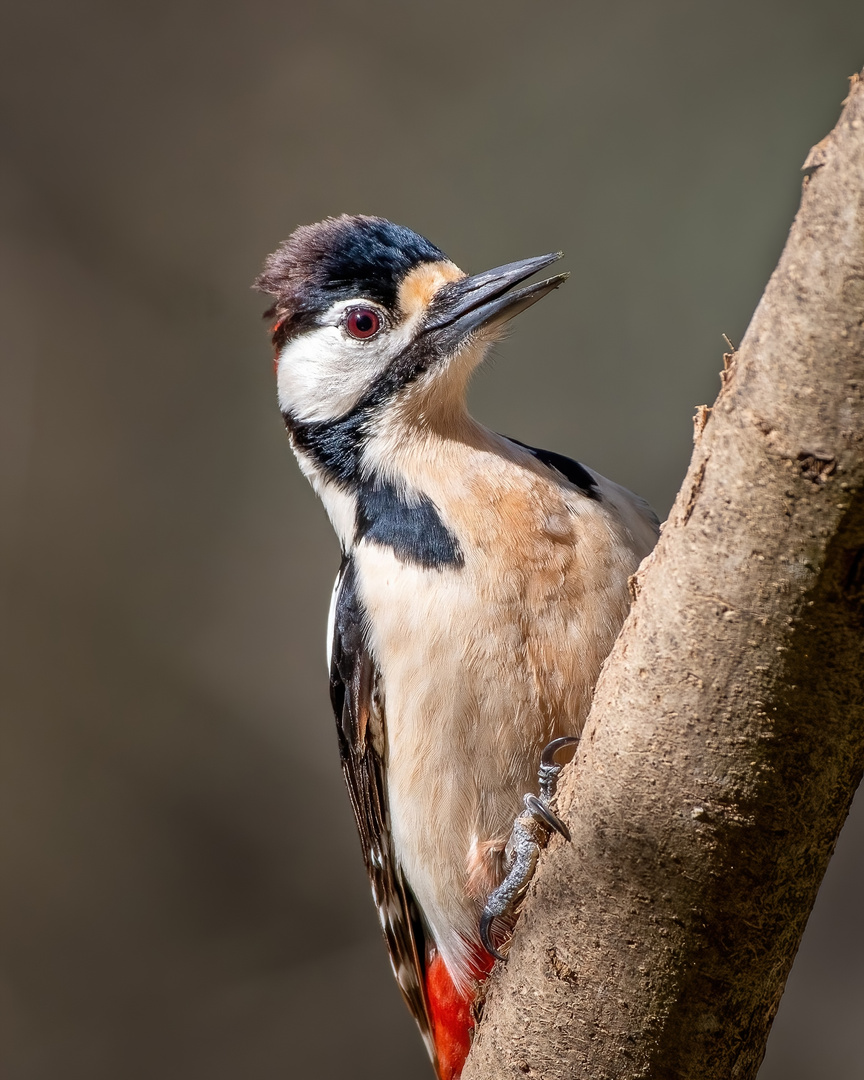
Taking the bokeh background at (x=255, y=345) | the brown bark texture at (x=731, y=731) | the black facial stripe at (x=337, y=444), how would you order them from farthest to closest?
the bokeh background at (x=255, y=345) < the black facial stripe at (x=337, y=444) < the brown bark texture at (x=731, y=731)

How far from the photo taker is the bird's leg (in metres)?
1.31

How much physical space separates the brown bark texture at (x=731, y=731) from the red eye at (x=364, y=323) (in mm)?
827

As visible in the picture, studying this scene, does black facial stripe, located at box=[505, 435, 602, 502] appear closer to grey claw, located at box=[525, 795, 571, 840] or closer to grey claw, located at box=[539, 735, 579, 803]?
grey claw, located at box=[539, 735, 579, 803]

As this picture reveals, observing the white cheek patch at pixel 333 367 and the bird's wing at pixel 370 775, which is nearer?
the bird's wing at pixel 370 775

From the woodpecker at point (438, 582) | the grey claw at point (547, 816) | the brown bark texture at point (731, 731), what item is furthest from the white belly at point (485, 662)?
the brown bark texture at point (731, 731)

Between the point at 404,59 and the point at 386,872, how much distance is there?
3.04 meters

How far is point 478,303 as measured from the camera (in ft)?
5.62

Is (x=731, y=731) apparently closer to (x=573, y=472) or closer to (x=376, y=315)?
(x=573, y=472)

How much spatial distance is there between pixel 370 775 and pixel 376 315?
0.75m

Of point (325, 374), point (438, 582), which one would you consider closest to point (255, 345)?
point (325, 374)

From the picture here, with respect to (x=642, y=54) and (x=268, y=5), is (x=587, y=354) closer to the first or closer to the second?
(x=642, y=54)

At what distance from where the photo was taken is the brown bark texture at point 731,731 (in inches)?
33.5

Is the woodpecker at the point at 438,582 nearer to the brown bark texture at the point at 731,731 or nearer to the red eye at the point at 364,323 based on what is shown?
the red eye at the point at 364,323

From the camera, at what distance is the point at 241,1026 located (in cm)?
343
